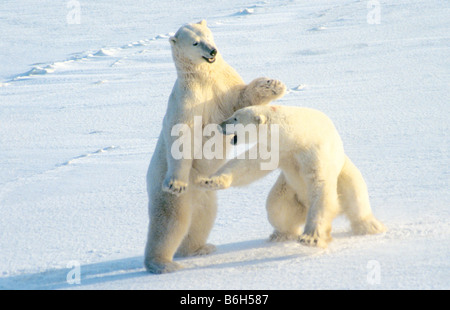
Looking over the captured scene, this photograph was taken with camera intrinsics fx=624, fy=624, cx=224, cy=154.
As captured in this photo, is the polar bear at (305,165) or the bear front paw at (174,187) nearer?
the polar bear at (305,165)

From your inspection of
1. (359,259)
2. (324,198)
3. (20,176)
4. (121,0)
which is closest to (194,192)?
(324,198)

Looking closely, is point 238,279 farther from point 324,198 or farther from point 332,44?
point 332,44

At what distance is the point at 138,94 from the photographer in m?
7.48

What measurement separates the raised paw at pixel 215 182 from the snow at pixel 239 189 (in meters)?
0.39

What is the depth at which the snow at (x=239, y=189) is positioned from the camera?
2.89 m

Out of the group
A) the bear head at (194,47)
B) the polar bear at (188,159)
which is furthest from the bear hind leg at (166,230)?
the bear head at (194,47)

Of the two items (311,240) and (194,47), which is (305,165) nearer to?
(311,240)

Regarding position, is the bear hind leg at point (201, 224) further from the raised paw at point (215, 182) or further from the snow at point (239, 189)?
the raised paw at point (215, 182)

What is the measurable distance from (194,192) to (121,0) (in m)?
12.7

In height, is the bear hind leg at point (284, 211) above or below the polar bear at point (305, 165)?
below

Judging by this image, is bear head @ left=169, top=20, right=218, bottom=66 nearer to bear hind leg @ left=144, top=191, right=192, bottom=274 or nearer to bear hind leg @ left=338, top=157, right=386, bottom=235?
bear hind leg @ left=144, top=191, right=192, bottom=274

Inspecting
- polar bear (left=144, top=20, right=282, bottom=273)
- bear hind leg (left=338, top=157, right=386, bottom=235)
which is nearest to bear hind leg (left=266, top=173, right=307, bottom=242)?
bear hind leg (left=338, top=157, right=386, bottom=235)

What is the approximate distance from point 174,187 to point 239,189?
125 centimetres
